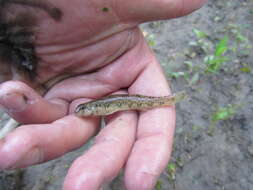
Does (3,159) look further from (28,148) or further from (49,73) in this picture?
(49,73)

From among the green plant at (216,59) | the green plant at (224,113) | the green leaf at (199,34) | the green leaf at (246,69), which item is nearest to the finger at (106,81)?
the green plant at (224,113)

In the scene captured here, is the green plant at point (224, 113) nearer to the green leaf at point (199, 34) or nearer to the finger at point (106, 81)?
the finger at point (106, 81)

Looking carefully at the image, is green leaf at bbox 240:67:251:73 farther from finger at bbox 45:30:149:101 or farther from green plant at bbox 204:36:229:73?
finger at bbox 45:30:149:101

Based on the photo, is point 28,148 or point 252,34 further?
point 252,34

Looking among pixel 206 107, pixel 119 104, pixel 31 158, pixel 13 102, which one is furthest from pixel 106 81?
pixel 206 107

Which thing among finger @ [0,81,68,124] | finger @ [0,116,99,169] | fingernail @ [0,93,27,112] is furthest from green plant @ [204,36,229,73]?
fingernail @ [0,93,27,112]

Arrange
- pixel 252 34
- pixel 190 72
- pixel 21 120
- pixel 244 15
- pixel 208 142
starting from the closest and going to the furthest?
pixel 21 120 < pixel 208 142 < pixel 190 72 < pixel 252 34 < pixel 244 15

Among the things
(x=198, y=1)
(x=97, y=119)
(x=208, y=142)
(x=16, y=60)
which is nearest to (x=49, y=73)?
(x=16, y=60)
